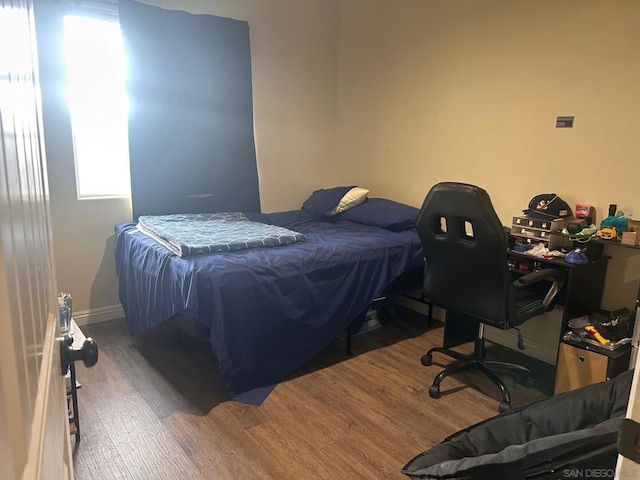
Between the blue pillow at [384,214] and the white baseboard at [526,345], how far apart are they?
990mm

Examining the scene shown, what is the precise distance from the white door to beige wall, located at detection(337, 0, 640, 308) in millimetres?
2883

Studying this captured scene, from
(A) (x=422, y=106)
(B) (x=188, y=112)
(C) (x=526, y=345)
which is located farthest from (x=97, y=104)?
(C) (x=526, y=345)

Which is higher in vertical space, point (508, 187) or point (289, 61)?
point (289, 61)

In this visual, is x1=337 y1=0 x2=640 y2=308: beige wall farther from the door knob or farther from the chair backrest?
the door knob

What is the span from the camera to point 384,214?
3572 millimetres

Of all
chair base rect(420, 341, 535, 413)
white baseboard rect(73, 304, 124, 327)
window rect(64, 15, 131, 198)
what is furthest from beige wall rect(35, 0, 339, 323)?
chair base rect(420, 341, 535, 413)

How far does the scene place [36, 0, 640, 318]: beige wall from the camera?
2672 millimetres

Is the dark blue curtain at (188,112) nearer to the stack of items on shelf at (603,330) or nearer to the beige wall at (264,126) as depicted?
the beige wall at (264,126)

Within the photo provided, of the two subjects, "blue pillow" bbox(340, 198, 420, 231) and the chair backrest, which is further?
"blue pillow" bbox(340, 198, 420, 231)

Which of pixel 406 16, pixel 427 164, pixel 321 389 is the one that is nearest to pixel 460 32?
pixel 406 16

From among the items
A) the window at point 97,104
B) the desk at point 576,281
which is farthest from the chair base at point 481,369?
the window at point 97,104

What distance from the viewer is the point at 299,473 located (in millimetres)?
1973

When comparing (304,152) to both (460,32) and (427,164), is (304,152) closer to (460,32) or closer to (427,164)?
(427,164)

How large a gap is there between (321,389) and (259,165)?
2.17 meters
